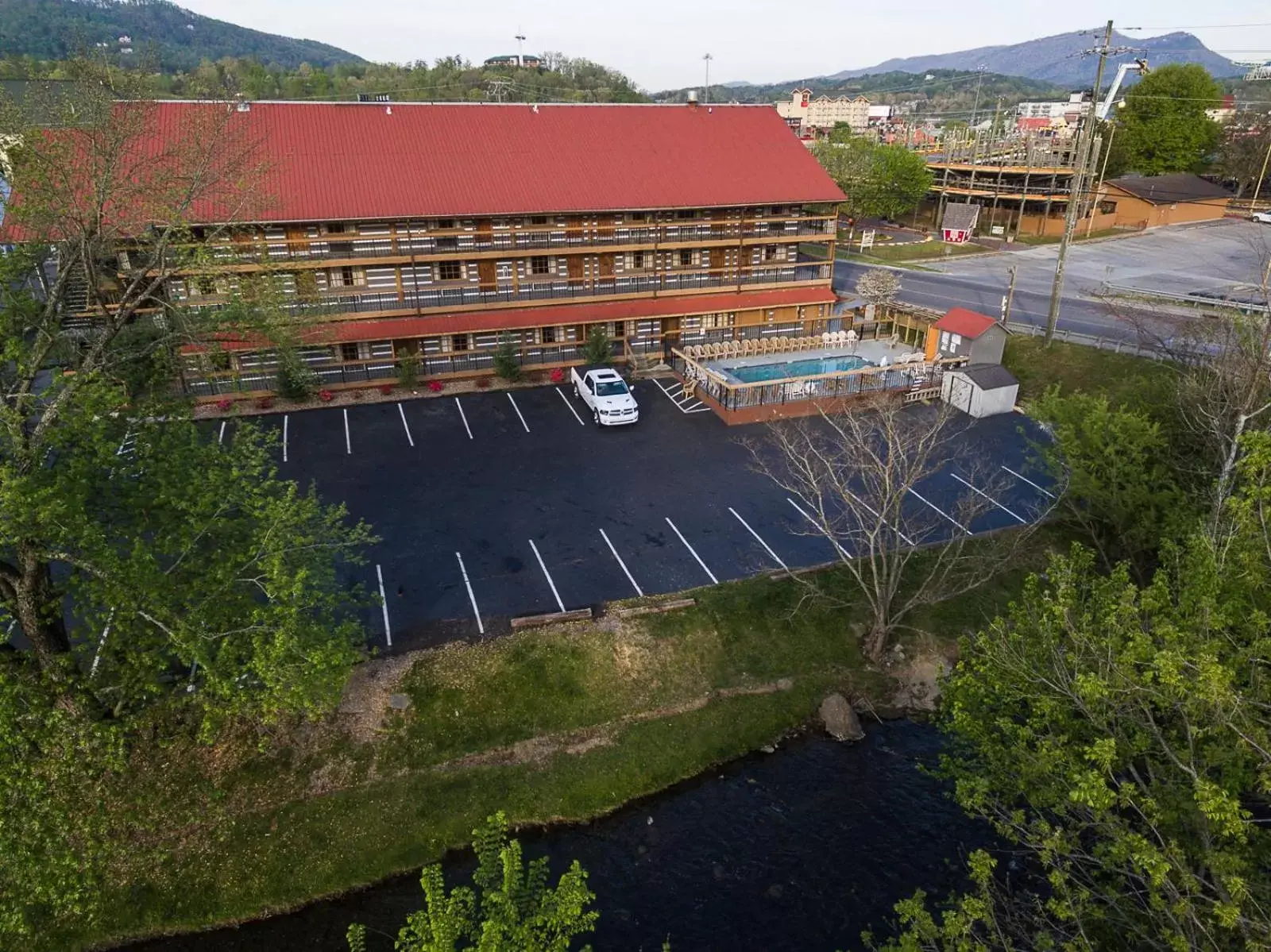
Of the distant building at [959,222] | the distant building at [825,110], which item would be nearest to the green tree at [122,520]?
the distant building at [959,222]

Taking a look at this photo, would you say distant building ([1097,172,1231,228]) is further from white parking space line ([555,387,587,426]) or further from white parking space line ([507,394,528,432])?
white parking space line ([507,394,528,432])

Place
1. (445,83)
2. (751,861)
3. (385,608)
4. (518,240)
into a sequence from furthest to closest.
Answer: (445,83) → (518,240) → (385,608) → (751,861)

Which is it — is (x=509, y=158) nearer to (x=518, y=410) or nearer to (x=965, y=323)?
(x=518, y=410)

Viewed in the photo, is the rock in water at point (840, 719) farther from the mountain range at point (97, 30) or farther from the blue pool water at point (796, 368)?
the mountain range at point (97, 30)

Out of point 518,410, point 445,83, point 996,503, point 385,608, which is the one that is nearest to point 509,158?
point 518,410

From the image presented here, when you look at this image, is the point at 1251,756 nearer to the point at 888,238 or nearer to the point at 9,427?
the point at 9,427

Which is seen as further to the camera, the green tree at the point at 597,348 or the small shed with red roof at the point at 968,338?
the green tree at the point at 597,348

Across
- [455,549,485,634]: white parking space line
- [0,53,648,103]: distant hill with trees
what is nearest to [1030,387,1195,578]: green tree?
[455,549,485,634]: white parking space line
